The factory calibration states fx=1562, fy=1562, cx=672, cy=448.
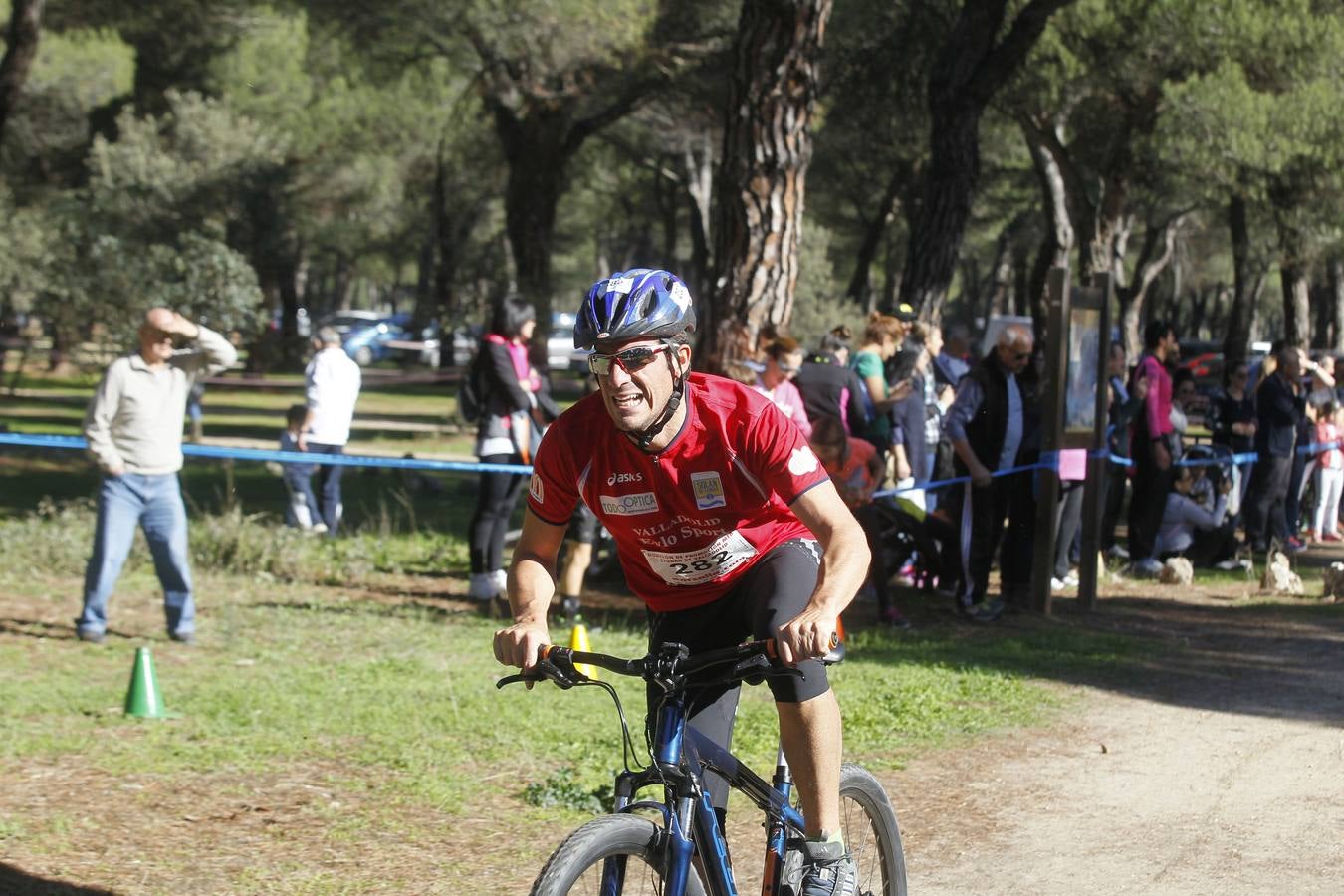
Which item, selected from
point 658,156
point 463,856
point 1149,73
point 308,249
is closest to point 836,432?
point 463,856

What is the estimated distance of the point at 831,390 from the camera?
962 centimetres

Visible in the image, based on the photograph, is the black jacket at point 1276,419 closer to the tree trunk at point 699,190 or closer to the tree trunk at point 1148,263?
the tree trunk at point 699,190

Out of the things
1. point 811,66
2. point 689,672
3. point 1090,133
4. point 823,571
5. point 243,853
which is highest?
point 1090,133

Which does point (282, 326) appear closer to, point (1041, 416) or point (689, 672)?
point (1041, 416)

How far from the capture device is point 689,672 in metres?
3.28

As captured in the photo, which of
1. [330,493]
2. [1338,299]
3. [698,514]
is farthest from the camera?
[1338,299]

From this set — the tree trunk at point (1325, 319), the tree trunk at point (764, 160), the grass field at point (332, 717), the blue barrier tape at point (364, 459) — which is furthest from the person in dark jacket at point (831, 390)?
the tree trunk at point (1325, 319)

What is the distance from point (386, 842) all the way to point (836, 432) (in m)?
4.19

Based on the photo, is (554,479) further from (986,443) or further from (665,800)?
(986,443)

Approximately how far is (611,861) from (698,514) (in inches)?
31.9

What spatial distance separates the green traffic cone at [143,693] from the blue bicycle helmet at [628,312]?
419cm

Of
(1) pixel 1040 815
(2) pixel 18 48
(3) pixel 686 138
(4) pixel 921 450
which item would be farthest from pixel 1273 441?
(3) pixel 686 138

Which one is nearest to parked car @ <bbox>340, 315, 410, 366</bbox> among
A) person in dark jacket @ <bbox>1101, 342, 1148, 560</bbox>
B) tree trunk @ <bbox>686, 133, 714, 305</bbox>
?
tree trunk @ <bbox>686, 133, 714, 305</bbox>

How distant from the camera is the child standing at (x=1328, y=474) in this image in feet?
49.2
